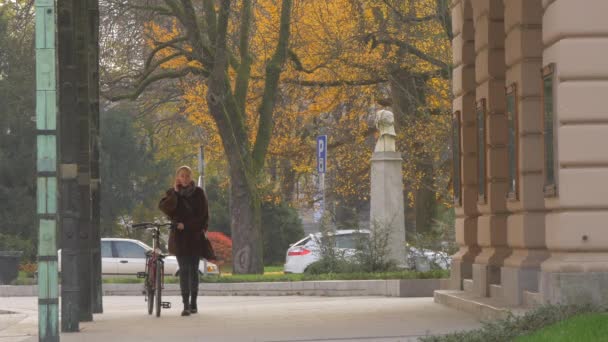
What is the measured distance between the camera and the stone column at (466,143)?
66.6 feet

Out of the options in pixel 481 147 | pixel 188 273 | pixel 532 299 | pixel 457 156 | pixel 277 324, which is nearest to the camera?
pixel 532 299

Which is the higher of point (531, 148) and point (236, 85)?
point (236, 85)

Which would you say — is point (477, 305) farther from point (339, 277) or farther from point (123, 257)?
point (123, 257)

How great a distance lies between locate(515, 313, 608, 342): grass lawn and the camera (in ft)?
34.1

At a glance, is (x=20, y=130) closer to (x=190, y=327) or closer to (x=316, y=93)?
(x=316, y=93)

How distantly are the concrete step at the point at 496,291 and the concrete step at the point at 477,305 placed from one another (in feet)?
0.27

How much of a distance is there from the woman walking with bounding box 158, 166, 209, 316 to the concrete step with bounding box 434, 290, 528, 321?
333cm

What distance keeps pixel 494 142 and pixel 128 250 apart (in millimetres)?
26846

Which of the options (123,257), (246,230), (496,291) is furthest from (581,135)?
(123,257)

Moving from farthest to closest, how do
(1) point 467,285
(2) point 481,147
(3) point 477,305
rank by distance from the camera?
1. (1) point 467,285
2. (2) point 481,147
3. (3) point 477,305

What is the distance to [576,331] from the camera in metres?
10.8

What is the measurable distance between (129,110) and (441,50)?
25.1 m

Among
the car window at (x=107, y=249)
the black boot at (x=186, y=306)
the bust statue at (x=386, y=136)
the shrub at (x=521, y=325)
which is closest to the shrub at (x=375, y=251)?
the bust statue at (x=386, y=136)

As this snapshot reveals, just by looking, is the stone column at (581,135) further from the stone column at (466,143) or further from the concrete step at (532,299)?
the stone column at (466,143)
